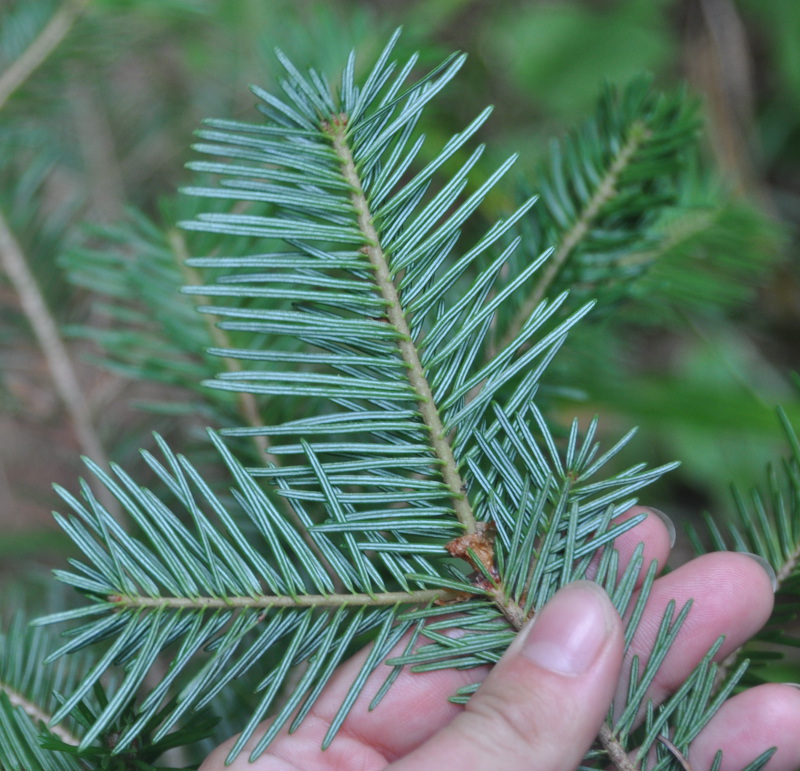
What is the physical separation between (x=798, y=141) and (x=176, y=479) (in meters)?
1.53

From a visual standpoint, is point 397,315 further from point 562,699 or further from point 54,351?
point 54,351

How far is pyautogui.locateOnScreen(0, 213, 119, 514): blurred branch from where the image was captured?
766 mm

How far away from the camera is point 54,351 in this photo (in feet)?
2.62

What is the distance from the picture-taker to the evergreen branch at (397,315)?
Answer: 0.43 metres

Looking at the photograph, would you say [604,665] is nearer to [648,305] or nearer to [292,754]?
[292,754]

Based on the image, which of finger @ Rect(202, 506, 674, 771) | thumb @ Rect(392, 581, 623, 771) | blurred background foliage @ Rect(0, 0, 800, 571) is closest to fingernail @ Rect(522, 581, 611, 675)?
thumb @ Rect(392, 581, 623, 771)

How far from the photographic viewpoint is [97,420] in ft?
2.81

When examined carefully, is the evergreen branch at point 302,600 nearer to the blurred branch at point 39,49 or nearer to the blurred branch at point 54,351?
the blurred branch at point 54,351

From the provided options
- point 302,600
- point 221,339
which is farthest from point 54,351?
point 302,600

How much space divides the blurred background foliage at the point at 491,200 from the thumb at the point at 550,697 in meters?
0.25

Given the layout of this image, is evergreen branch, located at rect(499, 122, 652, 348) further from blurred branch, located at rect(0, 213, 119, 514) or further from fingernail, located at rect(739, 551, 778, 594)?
blurred branch, located at rect(0, 213, 119, 514)

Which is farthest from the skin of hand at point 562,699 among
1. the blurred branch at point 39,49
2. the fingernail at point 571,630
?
the blurred branch at point 39,49

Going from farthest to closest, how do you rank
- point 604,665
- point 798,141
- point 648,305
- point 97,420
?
point 798,141 < point 97,420 < point 648,305 < point 604,665

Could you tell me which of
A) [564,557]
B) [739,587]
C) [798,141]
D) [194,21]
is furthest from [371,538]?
[798,141]
